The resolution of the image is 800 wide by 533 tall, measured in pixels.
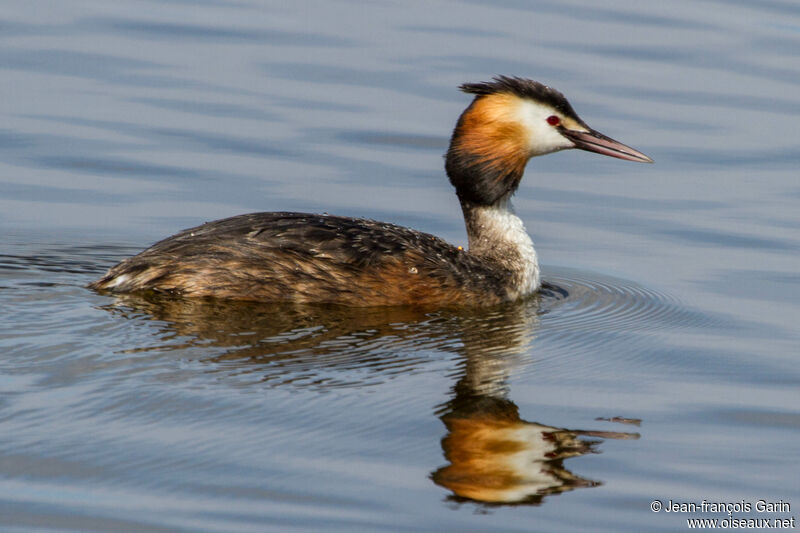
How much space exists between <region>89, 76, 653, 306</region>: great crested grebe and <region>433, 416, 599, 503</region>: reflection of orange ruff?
2.15 metres

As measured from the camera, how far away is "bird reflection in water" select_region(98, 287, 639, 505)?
6733 millimetres

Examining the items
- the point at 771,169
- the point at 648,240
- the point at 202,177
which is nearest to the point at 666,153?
the point at 771,169

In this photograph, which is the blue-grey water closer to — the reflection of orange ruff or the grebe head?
the reflection of orange ruff

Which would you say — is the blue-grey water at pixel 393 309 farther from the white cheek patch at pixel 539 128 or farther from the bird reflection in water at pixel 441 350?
the white cheek patch at pixel 539 128

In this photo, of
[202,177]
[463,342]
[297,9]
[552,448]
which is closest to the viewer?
[552,448]

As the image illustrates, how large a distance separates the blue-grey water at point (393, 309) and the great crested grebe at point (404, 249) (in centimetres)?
19

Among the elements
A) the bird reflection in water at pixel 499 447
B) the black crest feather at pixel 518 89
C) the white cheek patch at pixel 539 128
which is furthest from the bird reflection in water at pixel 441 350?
the black crest feather at pixel 518 89

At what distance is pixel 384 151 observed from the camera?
1324cm

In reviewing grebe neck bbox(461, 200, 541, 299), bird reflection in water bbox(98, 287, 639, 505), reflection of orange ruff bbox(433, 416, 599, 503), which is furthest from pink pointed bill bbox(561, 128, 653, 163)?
reflection of orange ruff bbox(433, 416, 599, 503)

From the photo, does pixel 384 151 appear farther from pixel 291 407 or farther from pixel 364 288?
pixel 291 407

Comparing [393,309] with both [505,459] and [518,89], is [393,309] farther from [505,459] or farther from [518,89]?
[505,459]

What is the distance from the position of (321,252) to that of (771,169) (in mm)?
5316

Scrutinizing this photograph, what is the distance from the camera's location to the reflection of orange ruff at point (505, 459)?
653 cm

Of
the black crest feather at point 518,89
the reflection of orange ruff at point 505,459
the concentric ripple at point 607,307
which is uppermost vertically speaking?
the black crest feather at point 518,89
